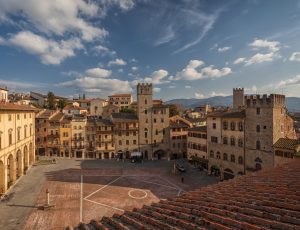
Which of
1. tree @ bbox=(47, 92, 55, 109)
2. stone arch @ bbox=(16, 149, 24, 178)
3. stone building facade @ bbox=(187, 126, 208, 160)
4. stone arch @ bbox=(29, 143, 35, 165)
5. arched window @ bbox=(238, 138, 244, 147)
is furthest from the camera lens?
tree @ bbox=(47, 92, 55, 109)

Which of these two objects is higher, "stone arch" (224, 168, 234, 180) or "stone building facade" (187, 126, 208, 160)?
"stone building facade" (187, 126, 208, 160)

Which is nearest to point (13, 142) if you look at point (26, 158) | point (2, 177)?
point (2, 177)

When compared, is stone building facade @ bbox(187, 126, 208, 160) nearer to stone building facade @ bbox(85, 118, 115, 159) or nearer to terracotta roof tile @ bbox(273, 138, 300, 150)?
terracotta roof tile @ bbox(273, 138, 300, 150)

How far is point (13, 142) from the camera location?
126 feet

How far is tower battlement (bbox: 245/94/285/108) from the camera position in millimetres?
36331

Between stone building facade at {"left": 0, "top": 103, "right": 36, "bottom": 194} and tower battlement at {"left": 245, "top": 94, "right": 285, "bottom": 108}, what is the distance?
4012cm

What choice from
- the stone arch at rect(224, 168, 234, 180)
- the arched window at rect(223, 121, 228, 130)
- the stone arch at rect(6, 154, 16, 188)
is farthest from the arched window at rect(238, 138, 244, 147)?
the stone arch at rect(6, 154, 16, 188)

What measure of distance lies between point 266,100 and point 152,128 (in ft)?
109

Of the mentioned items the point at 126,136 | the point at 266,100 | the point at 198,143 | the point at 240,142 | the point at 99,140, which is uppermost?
the point at 266,100

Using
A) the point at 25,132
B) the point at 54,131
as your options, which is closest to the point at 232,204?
the point at 25,132

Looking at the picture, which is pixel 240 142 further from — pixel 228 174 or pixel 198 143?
pixel 198 143

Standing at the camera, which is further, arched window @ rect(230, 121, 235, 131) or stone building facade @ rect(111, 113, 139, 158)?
stone building facade @ rect(111, 113, 139, 158)

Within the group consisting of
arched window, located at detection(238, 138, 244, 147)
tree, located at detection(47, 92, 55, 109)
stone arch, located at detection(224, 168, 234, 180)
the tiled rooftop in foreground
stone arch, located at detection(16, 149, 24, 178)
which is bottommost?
stone arch, located at detection(224, 168, 234, 180)

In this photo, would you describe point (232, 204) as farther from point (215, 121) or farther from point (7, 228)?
point (215, 121)
